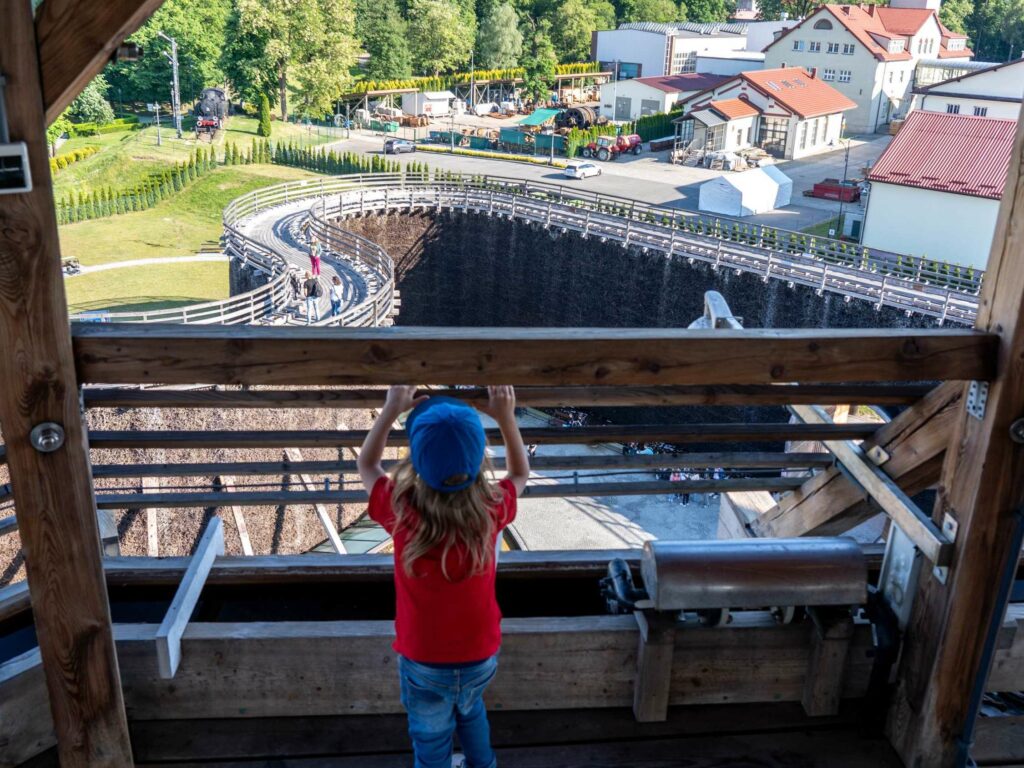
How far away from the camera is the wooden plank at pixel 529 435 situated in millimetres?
3395

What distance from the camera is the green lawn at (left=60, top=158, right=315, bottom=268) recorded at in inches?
1330

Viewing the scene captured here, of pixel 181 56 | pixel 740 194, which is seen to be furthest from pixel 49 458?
pixel 181 56

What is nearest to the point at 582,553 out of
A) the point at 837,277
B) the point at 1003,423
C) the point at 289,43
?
the point at 1003,423

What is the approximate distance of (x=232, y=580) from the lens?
378 cm

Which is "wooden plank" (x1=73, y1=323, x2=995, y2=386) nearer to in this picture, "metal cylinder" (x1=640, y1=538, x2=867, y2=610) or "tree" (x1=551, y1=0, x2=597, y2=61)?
"metal cylinder" (x1=640, y1=538, x2=867, y2=610)

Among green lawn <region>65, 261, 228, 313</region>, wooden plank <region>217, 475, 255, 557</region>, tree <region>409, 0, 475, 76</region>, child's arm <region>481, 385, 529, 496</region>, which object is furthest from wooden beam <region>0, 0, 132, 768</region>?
tree <region>409, 0, 475, 76</region>

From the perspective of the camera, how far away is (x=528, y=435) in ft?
11.6

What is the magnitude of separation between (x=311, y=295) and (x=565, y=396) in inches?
730

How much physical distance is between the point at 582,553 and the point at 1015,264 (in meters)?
1.96

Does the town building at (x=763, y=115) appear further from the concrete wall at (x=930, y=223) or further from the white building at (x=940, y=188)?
the concrete wall at (x=930, y=223)

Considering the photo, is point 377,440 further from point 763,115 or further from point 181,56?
point 181,56

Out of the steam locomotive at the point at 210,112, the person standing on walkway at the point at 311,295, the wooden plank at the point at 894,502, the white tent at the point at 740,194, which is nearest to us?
the wooden plank at the point at 894,502

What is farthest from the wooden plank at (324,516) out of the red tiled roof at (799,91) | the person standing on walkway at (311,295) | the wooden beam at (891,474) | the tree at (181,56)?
the tree at (181,56)

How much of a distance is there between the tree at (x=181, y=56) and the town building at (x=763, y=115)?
861 inches
